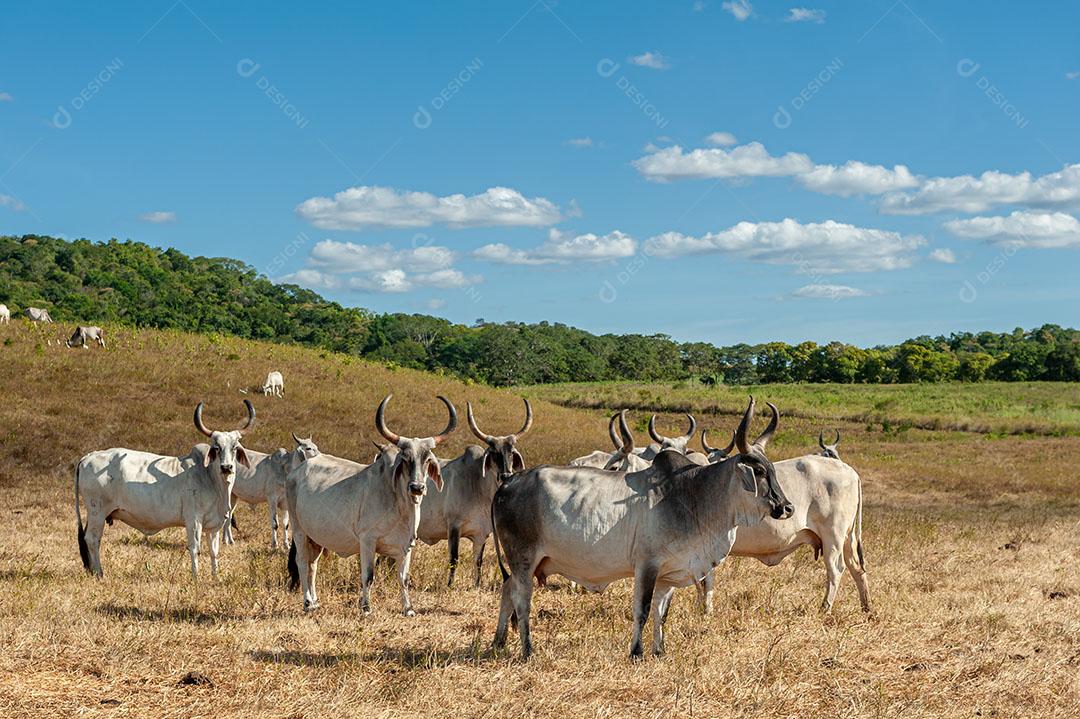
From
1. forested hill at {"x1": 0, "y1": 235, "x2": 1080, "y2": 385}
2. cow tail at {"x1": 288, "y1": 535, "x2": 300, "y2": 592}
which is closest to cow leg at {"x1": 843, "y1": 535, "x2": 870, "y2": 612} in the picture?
cow tail at {"x1": 288, "y1": 535, "x2": 300, "y2": 592}

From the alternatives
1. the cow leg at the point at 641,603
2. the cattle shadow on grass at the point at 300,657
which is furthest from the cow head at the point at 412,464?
the cow leg at the point at 641,603

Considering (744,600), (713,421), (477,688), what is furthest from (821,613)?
(713,421)

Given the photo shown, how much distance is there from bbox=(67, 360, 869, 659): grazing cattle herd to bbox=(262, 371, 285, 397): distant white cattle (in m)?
14.1

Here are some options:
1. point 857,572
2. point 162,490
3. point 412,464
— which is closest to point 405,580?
point 412,464

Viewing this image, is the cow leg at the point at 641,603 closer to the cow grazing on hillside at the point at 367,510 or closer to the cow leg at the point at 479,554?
the cow grazing on hillside at the point at 367,510

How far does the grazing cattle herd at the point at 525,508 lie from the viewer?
815cm

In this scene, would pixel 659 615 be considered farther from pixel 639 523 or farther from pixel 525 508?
pixel 525 508

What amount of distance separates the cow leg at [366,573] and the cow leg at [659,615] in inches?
117

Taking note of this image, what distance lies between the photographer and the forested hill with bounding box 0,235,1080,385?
56969 mm

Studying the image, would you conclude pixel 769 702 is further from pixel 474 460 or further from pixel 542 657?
pixel 474 460

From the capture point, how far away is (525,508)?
8312mm

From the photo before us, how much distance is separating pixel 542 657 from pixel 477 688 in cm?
93

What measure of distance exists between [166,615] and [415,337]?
82.2m

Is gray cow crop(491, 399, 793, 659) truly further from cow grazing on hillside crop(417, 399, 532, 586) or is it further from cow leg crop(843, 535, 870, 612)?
cow grazing on hillside crop(417, 399, 532, 586)
